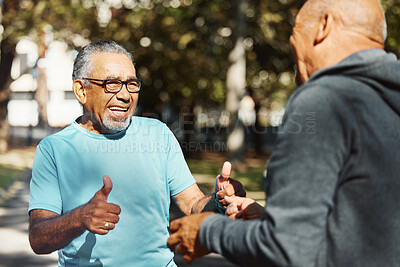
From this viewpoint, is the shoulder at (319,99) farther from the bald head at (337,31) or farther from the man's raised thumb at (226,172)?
the man's raised thumb at (226,172)

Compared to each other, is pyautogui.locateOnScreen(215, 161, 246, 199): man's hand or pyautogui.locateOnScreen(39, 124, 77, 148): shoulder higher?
pyautogui.locateOnScreen(39, 124, 77, 148): shoulder

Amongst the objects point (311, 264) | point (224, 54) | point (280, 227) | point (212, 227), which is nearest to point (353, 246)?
point (311, 264)

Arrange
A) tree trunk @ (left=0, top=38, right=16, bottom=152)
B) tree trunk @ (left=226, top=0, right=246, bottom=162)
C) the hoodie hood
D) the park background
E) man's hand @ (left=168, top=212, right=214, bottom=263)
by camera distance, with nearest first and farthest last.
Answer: the hoodie hood
man's hand @ (left=168, top=212, right=214, bottom=263)
the park background
tree trunk @ (left=226, top=0, right=246, bottom=162)
tree trunk @ (left=0, top=38, right=16, bottom=152)

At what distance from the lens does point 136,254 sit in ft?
8.71

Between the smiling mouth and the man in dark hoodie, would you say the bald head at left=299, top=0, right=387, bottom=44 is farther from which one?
the smiling mouth

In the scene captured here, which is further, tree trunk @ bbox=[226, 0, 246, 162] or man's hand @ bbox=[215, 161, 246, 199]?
tree trunk @ bbox=[226, 0, 246, 162]

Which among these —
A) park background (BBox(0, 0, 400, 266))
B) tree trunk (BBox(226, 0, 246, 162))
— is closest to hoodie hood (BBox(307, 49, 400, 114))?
park background (BBox(0, 0, 400, 266))

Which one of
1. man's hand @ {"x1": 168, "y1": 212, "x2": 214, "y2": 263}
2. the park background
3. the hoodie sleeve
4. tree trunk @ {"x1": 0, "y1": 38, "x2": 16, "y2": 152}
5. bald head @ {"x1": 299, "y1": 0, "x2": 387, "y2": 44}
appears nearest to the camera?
the hoodie sleeve

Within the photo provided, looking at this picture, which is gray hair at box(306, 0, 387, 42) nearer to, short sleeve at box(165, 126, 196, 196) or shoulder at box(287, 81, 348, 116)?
shoulder at box(287, 81, 348, 116)

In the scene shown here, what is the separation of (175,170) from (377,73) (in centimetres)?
154

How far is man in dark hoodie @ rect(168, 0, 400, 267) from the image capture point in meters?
1.54

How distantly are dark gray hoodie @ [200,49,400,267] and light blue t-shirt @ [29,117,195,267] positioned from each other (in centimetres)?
115

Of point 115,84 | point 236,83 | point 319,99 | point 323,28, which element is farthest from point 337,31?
point 236,83

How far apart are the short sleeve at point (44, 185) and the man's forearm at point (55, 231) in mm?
85
